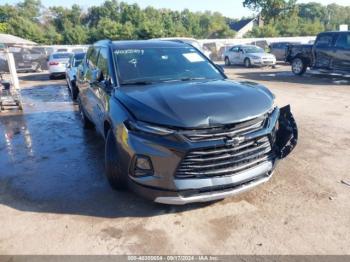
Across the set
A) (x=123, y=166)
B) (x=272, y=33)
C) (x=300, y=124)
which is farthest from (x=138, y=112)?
(x=272, y=33)

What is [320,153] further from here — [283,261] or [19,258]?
[19,258]

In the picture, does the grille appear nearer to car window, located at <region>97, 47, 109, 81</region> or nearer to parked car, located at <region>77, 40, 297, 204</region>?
parked car, located at <region>77, 40, 297, 204</region>

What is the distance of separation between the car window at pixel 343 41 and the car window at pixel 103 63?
11477mm

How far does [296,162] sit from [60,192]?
3.36m

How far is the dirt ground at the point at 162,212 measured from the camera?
10.6 ft

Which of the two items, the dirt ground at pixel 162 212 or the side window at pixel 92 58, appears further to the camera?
the side window at pixel 92 58

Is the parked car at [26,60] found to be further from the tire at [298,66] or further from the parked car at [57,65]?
the tire at [298,66]

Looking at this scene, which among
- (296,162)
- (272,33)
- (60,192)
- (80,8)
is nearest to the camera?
(60,192)

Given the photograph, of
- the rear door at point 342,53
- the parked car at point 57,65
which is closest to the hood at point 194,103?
the rear door at point 342,53

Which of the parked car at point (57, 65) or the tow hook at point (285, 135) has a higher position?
the tow hook at point (285, 135)

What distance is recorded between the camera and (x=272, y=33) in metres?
53.4

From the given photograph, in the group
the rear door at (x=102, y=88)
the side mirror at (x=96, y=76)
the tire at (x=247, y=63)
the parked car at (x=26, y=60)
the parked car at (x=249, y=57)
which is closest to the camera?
the rear door at (x=102, y=88)

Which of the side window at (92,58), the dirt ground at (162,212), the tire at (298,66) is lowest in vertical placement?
the tire at (298,66)

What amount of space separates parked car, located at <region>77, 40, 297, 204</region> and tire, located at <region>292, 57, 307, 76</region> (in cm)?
1287
